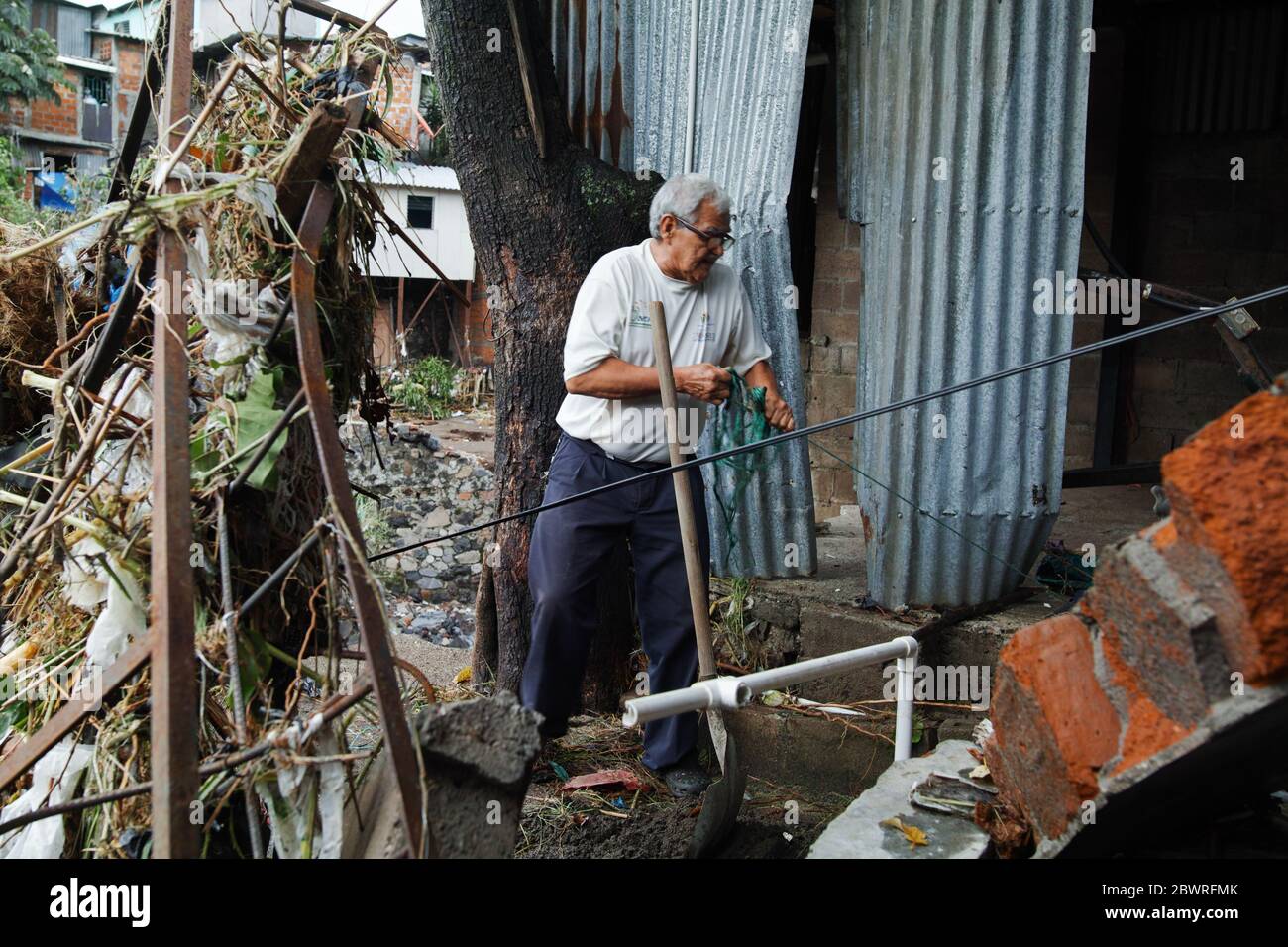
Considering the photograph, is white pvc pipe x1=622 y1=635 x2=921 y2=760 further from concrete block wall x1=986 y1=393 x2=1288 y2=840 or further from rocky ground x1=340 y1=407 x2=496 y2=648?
rocky ground x1=340 y1=407 x2=496 y2=648

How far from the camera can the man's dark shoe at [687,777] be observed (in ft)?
14.5

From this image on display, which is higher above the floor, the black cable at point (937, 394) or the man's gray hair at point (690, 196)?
the man's gray hair at point (690, 196)

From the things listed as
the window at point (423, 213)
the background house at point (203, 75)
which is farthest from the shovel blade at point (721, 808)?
the window at point (423, 213)

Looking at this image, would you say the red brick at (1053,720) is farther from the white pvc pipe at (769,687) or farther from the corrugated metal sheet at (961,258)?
the corrugated metal sheet at (961,258)

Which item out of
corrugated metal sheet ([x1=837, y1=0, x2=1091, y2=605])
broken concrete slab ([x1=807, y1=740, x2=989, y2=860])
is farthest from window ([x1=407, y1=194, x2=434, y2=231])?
broken concrete slab ([x1=807, y1=740, x2=989, y2=860])

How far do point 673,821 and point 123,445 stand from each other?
231cm

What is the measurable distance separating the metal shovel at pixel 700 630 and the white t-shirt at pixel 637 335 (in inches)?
4.0

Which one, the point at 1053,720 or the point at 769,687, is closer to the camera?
the point at 1053,720

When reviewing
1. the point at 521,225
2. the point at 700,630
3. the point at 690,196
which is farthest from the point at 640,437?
the point at 521,225

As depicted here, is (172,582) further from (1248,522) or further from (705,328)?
(705,328)

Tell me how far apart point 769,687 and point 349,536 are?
4.03 ft

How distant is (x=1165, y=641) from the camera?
228 centimetres

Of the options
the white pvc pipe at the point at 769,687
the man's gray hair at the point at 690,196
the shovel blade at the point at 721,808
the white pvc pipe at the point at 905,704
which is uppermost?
the man's gray hair at the point at 690,196
